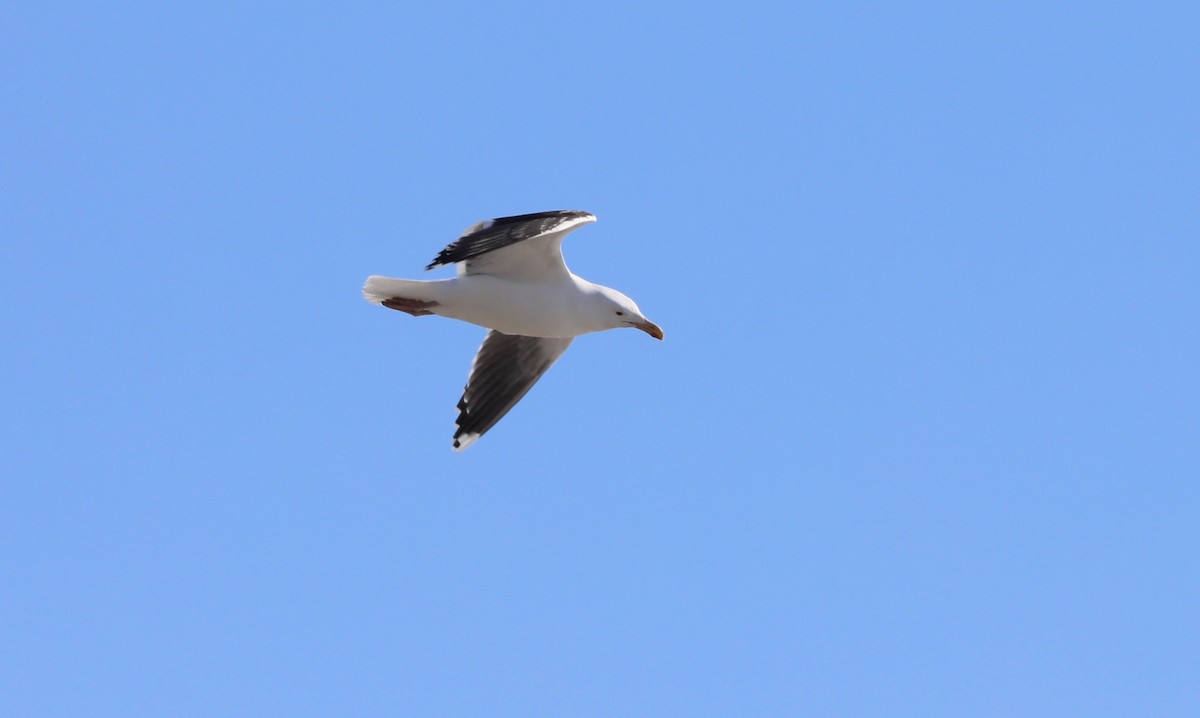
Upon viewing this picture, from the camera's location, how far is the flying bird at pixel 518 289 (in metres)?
9.85

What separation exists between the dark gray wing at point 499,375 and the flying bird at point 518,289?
25.9 inches

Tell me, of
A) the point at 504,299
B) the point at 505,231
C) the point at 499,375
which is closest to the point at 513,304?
the point at 504,299

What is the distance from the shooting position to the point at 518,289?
407 inches

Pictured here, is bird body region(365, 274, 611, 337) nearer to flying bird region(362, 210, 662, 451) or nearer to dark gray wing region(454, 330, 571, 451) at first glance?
flying bird region(362, 210, 662, 451)

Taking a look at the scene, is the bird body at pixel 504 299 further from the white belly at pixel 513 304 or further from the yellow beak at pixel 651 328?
the yellow beak at pixel 651 328

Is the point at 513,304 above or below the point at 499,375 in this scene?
below

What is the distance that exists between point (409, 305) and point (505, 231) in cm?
92

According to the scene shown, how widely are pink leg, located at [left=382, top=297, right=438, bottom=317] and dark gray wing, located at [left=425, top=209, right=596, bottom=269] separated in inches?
25.9

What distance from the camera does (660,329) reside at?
1111cm

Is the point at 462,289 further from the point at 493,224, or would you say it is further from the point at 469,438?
the point at 469,438

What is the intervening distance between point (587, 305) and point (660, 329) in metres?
0.66

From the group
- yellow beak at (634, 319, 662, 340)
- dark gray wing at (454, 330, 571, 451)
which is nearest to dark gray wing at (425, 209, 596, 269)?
yellow beak at (634, 319, 662, 340)

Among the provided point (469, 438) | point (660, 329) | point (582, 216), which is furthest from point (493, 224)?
point (469, 438)

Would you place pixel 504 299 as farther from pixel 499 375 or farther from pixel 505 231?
pixel 499 375
